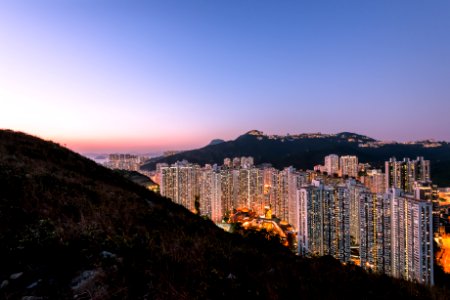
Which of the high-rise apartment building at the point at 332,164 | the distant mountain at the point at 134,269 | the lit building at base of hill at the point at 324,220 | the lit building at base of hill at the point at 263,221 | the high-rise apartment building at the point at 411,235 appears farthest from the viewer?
the high-rise apartment building at the point at 332,164

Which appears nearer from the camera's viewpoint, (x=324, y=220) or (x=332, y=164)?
(x=324, y=220)

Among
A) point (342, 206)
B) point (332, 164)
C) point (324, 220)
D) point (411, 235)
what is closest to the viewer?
point (411, 235)

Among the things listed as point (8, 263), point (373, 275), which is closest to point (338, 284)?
point (373, 275)

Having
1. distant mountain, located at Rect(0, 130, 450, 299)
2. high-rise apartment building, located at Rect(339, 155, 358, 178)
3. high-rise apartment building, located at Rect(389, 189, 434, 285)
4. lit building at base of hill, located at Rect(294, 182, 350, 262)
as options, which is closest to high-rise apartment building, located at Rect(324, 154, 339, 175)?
high-rise apartment building, located at Rect(339, 155, 358, 178)

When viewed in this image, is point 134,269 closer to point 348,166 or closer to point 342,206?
point 342,206

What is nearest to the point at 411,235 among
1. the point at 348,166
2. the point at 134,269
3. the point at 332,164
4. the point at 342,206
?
the point at 342,206

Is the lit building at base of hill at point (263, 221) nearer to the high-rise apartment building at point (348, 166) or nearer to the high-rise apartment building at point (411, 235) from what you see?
the high-rise apartment building at point (411, 235)

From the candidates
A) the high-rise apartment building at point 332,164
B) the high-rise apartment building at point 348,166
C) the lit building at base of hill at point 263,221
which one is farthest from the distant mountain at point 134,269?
the high-rise apartment building at point 332,164

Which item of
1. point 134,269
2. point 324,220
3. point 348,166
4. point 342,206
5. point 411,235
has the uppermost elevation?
point 134,269
